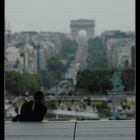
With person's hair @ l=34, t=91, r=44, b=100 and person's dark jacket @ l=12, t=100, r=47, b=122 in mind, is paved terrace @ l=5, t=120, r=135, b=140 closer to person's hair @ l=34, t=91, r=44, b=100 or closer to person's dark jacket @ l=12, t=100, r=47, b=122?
person's dark jacket @ l=12, t=100, r=47, b=122

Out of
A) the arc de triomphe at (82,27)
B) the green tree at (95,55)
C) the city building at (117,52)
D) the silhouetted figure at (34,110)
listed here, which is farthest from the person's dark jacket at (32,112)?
the arc de triomphe at (82,27)

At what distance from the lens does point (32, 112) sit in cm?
344

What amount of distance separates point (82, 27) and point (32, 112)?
436 centimetres

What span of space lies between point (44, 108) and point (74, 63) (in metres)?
3.70

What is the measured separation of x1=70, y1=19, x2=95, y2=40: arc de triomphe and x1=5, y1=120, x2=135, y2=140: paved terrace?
365 cm

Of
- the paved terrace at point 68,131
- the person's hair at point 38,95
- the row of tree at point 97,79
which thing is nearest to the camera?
the paved terrace at point 68,131

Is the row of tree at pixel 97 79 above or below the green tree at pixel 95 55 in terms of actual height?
below

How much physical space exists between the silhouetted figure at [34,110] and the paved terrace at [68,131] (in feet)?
0.30

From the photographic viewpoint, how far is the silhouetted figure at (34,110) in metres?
3.40

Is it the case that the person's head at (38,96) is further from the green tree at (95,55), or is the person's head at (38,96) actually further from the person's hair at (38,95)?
the green tree at (95,55)

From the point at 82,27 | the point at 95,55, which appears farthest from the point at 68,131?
the point at 82,27

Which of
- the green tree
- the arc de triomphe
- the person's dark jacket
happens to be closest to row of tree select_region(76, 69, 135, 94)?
the green tree

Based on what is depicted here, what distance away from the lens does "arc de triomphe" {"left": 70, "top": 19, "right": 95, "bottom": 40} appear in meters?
7.04
